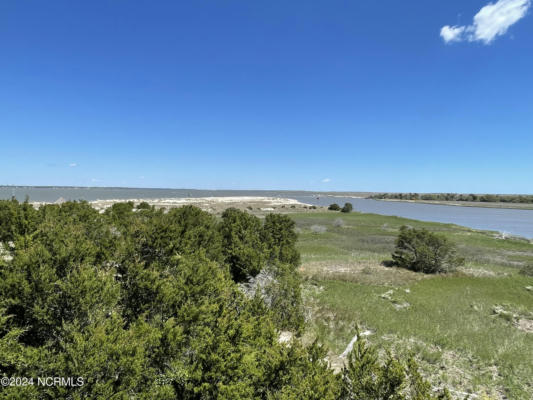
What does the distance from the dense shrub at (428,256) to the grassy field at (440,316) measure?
120 cm

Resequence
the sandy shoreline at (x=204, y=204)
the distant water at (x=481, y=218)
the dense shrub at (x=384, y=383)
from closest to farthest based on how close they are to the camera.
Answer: the dense shrub at (x=384, y=383) < the distant water at (x=481, y=218) < the sandy shoreline at (x=204, y=204)

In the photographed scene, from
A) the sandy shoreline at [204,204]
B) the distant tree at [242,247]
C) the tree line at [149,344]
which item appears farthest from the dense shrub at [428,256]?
the sandy shoreline at [204,204]

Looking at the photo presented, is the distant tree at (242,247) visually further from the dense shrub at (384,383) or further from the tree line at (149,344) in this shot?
the dense shrub at (384,383)

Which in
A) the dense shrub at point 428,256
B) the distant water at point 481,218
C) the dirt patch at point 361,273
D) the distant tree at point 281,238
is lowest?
the distant water at point 481,218

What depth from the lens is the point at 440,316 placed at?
14289 millimetres

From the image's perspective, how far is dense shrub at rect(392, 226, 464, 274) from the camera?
23.7m

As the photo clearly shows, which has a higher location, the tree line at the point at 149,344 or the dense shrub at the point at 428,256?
the tree line at the point at 149,344

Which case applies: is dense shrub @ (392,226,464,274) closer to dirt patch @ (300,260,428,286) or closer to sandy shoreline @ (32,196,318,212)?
dirt patch @ (300,260,428,286)

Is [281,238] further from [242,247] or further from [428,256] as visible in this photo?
[428,256]

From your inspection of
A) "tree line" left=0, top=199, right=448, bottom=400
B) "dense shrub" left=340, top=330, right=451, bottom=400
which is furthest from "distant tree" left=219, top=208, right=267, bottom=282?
"dense shrub" left=340, top=330, right=451, bottom=400

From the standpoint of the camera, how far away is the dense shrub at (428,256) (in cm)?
2369

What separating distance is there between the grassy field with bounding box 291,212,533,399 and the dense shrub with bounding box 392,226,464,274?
120 centimetres

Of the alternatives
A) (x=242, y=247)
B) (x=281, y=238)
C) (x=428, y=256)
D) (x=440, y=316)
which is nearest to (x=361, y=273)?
(x=428, y=256)

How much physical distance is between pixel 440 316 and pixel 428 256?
10690mm
